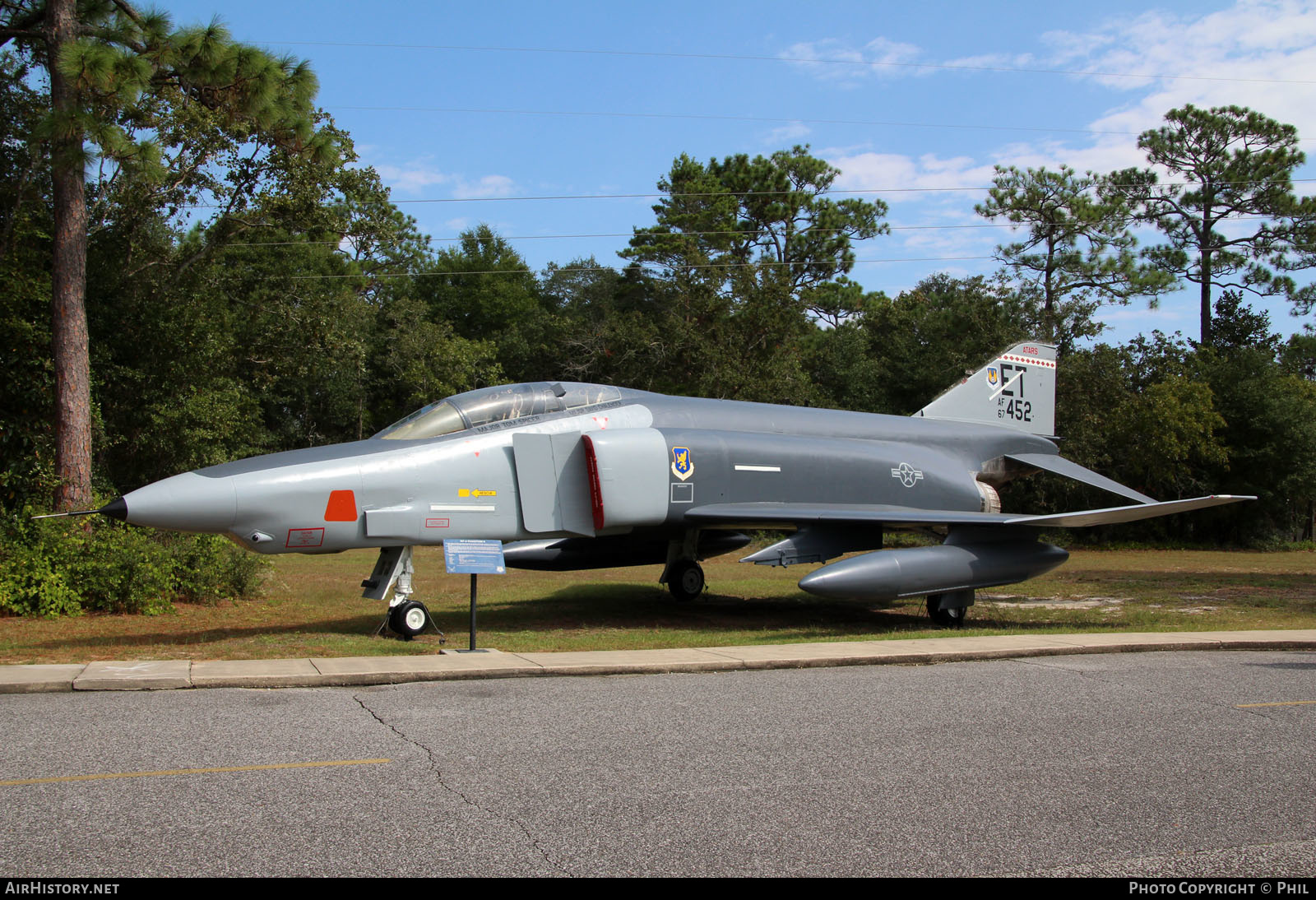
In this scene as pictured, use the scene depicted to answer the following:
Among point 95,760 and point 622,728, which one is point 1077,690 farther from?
point 95,760

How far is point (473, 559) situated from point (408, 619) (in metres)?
1.53

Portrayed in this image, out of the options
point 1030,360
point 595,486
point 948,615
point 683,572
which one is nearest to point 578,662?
point 595,486

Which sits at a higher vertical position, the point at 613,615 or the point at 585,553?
the point at 585,553

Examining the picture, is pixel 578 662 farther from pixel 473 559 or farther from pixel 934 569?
pixel 934 569

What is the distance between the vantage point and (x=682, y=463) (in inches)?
533

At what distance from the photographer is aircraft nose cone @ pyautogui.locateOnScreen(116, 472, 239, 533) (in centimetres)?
984

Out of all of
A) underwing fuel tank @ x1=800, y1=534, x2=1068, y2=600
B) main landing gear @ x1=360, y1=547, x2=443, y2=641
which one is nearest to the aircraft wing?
underwing fuel tank @ x1=800, y1=534, x2=1068, y2=600

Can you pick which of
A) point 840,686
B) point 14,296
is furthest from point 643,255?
point 840,686

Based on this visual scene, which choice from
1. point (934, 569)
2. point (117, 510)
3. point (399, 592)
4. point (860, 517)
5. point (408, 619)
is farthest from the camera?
point (860, 517)

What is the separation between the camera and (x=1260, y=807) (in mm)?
5129

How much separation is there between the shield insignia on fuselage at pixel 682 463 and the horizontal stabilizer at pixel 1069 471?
730 centimetres

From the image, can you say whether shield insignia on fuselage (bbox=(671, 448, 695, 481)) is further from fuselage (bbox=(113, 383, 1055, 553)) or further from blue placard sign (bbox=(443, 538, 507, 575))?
blue placard sign (bbox=(443, 538, 507, 575))

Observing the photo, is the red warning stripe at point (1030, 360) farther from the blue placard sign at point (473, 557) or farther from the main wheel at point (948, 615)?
the blue placard sign at point (473, 557)

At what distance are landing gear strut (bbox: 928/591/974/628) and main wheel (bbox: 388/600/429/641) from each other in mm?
6974
